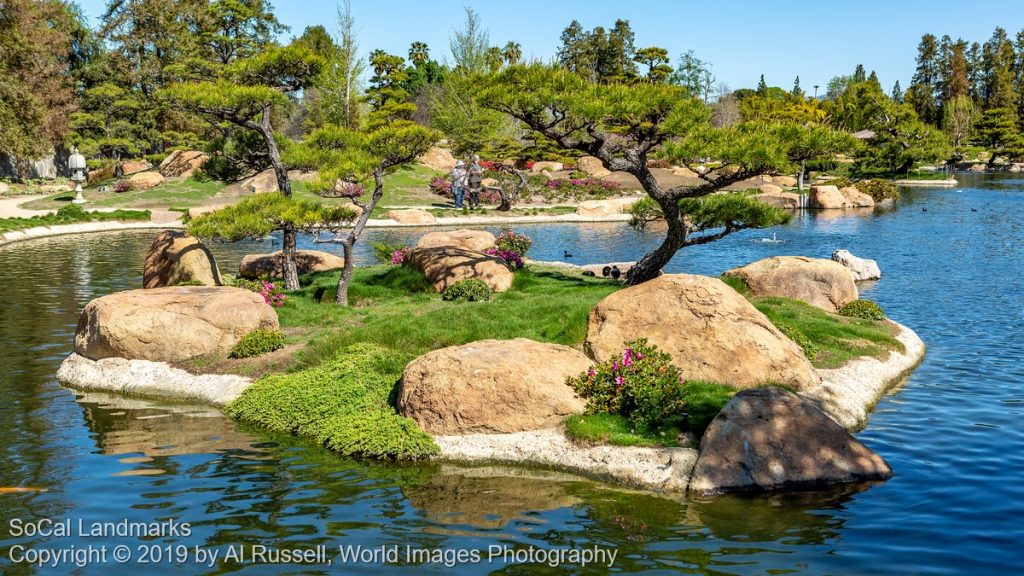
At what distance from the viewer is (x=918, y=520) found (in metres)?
11.5

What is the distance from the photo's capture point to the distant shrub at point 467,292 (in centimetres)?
2400

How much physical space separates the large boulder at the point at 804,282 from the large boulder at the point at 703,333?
774 cm

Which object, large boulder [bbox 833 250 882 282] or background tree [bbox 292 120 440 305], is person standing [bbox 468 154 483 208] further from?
background tree [bbox 292 120 440 305]

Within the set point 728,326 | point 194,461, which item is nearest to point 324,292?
point 194,461

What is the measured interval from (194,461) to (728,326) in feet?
34.9

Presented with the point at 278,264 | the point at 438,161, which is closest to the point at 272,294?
the point at 278,264

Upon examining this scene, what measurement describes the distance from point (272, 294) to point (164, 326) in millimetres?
4536

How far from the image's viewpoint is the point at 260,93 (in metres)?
24.2

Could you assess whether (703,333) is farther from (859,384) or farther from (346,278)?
(346,278)

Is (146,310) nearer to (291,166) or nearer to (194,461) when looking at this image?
(194,461)

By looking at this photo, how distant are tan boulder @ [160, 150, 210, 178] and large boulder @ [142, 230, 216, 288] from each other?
39.6 m

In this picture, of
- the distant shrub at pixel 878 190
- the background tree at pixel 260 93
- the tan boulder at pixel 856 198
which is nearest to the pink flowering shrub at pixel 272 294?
the background tree at pixel 260 93

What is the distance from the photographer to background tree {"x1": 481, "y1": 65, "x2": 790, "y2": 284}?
20891 millimetres

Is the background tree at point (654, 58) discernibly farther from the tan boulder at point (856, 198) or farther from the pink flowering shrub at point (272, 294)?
the pink flowering shrub at point (272, 294)
